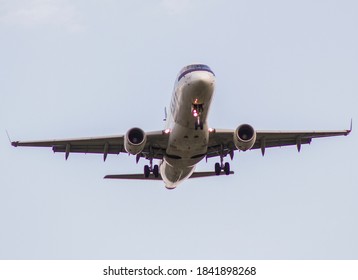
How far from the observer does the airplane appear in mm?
42781

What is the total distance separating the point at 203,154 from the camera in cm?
4612

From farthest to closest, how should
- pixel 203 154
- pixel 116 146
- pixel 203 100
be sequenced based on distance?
pixel 116 146, pixel 203 154, pixel 203 100

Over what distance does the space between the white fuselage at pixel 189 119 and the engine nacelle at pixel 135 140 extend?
1.59 metres

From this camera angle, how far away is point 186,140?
44156 mm

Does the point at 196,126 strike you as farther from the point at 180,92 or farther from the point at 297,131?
the point at 297,131

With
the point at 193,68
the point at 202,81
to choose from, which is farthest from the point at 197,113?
the point at 193,68

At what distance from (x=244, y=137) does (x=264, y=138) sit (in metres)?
4.18

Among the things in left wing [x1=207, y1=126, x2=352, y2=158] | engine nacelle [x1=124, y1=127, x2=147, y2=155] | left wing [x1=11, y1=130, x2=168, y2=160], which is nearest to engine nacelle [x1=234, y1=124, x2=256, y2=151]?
left wing [x1=207, y1=126, x2=352, y2=158]

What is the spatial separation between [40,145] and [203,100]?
1029 centimetres

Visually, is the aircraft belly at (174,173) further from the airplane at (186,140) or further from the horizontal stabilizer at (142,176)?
the horizontal stabilizer at (142,176)

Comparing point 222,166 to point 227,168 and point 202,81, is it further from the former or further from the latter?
point 202,81

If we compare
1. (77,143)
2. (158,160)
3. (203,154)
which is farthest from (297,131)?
(77,143)

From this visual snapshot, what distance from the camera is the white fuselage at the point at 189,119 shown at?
42.2 m
